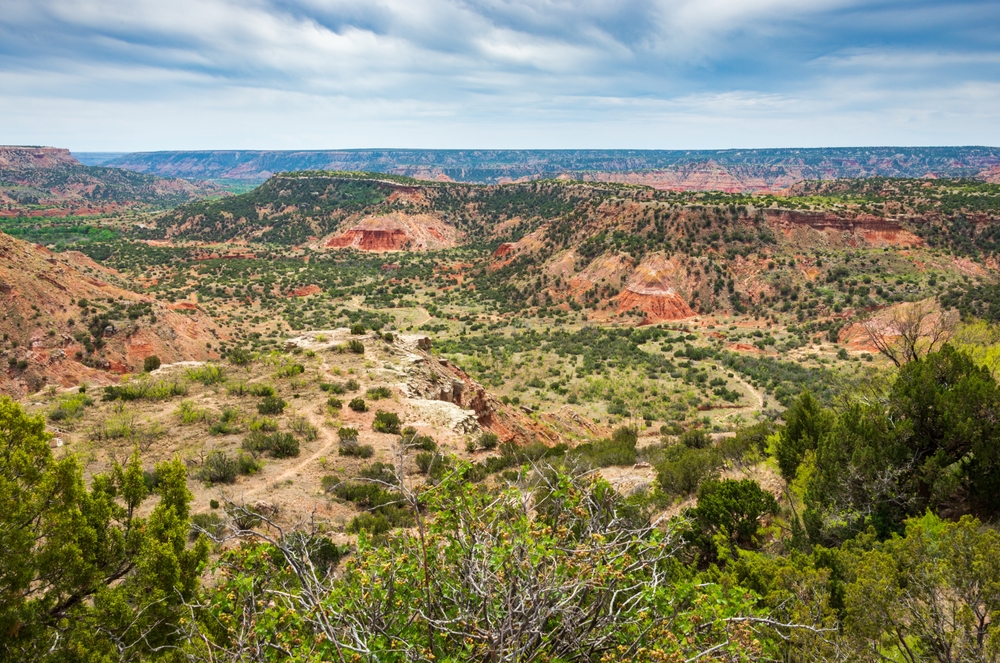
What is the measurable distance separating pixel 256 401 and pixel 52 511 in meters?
16.6

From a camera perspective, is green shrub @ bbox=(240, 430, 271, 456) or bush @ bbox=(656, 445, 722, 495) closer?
bush @ bbox=(656, 445, 722, 495)

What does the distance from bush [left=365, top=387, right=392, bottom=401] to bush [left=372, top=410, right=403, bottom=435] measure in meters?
2.00

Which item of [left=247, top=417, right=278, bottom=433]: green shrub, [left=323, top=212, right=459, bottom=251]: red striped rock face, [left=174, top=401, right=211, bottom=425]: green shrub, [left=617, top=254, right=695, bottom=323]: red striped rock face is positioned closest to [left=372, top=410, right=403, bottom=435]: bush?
[left=247, top=417, right=278, bottom=433]: green shrub

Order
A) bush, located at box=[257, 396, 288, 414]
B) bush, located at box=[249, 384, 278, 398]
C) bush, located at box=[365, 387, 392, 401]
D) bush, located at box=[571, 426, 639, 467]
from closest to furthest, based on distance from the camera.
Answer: bush, located at box=[571, 426, 639, 467] < bush, located at box=[257, 396, 288, 414] < bush, located at box=[249, 384, 278, 398] < bush, located at box=[365, 387, 392, 401]

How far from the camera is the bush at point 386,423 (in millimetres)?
20906

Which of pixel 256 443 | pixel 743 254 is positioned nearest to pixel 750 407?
pixel 256 443

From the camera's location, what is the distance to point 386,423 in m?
21.2

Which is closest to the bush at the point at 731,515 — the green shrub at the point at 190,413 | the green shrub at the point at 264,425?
the green shrub at the point at 264,425

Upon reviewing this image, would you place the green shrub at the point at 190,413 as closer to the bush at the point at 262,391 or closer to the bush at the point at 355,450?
the bush at the point at 262,391

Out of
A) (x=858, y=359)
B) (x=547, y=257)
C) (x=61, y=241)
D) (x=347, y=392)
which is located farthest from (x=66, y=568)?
(x=61, y=241)

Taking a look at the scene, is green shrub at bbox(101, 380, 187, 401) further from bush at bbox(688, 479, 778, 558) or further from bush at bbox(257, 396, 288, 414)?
bush at bbox(688, 479, 778, 558)

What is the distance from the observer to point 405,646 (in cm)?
417

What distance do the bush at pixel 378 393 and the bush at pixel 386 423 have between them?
2.00 m

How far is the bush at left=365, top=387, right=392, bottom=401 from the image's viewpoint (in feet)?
77.8
